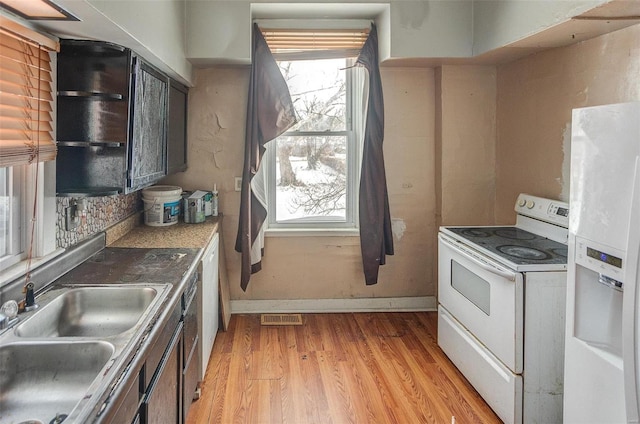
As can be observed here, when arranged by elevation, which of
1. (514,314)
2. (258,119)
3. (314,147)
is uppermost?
(258,119)

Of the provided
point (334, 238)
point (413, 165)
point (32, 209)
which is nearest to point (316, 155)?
point (334, 238)

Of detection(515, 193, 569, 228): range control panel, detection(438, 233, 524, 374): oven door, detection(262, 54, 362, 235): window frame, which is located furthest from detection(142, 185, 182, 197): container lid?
detection(515, 193, 569, 228): range control panel

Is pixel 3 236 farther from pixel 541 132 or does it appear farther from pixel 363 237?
pixel 541 132

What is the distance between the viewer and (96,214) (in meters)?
2.37

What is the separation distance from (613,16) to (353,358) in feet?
7.78

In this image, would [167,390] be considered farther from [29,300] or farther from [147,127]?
[147,127]

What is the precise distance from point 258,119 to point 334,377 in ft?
6.37

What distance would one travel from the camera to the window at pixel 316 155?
144 inches

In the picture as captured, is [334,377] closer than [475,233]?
Yes

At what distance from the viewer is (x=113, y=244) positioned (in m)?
2.53

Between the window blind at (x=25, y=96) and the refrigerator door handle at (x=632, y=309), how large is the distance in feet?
6.46

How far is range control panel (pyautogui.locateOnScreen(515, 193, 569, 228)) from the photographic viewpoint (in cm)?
259

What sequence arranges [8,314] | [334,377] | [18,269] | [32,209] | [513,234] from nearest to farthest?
1. [8,314]
2. [18,269]
3. [32,209]
4. [334,377]
5. [513,234]

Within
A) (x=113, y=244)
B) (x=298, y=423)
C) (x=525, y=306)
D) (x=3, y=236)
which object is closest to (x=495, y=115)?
(x=525, y=306)
